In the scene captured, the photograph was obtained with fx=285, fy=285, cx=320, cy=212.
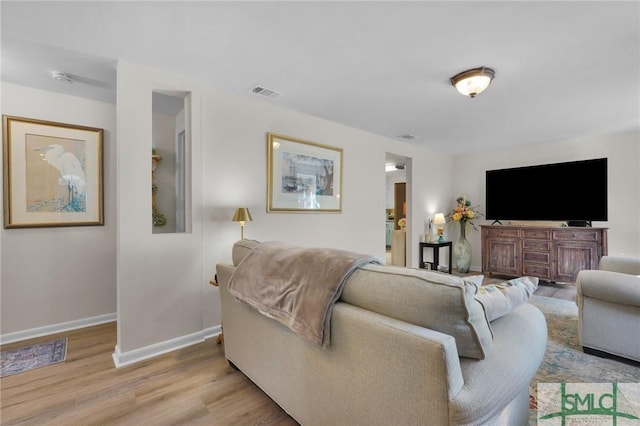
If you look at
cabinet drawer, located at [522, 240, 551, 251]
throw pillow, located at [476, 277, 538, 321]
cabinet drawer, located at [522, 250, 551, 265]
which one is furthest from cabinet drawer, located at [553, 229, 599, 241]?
throw pillow, located at [476, 277, 538, 321]

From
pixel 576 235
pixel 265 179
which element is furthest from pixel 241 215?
pixel 576 235

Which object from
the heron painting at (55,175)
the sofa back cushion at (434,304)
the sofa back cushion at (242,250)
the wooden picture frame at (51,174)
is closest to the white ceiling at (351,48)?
the wooden picture frame at (51,174)

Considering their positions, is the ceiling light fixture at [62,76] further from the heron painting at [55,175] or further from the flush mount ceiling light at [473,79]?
the flush mount ceiling light at [473,79]

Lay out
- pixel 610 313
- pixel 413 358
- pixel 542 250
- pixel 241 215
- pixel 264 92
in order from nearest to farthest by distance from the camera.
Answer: pixel 413 358 → pixel 610 313 → pixel 241 215 → pixel 264 92 → pixel 542 250

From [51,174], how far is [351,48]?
3.01 meters

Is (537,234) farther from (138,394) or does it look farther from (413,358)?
(138,394)

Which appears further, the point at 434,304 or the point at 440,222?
the point at 440,222

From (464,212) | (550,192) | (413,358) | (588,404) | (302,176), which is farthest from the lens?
(464,212)

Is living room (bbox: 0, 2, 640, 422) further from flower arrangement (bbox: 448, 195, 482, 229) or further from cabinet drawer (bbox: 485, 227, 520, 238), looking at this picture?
flower arrangement (bbox: 448, 195, 482, 229)

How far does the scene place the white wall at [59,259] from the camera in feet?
8.43

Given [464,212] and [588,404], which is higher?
[464,212]

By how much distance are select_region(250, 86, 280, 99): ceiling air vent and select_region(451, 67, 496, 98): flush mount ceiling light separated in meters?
1.67

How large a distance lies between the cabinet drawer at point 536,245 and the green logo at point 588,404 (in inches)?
114

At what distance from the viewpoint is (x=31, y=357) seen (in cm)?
227
